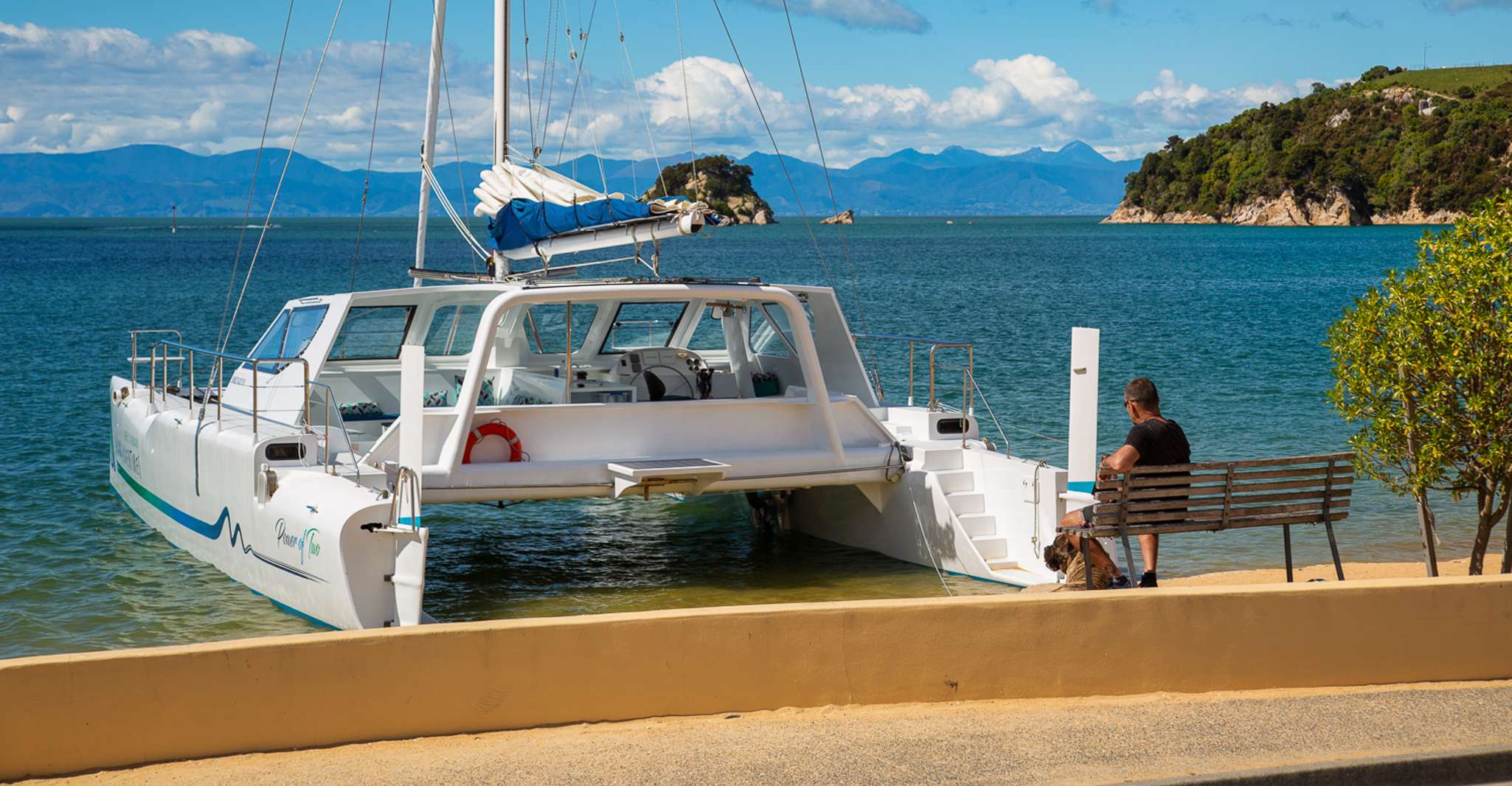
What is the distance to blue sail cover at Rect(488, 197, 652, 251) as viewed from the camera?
37.2 ft

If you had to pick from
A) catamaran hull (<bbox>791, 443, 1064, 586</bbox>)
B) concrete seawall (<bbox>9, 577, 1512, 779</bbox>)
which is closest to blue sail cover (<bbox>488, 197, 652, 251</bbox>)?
catamaran hull (<bbox>791, 443, 1064, 586</bbox>)

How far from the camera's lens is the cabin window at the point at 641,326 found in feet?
43.9

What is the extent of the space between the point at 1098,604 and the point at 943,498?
443 cm

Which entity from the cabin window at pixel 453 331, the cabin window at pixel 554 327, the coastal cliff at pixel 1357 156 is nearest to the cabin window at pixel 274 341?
the cabin window at pixel 453 331

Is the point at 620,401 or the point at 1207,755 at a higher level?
Answer: the point at 620,401

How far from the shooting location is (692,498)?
1556 cm

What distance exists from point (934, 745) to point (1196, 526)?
9.97 ft

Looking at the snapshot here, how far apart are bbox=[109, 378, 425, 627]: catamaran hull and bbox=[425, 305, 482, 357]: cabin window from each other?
212cm

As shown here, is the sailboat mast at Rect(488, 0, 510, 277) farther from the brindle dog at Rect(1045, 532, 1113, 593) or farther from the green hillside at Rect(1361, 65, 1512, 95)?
the green hillside at Rect(1361, 65, 1512, 95)

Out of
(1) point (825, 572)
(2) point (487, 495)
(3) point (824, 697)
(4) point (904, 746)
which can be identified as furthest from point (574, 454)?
(4) point (904, 746)

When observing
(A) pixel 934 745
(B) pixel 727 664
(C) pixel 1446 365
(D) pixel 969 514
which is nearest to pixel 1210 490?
(C) pixel 1446 365

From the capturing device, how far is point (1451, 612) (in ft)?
21.8

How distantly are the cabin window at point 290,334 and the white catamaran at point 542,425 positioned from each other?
0.03 meters

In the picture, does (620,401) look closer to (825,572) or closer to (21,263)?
(825,572)
